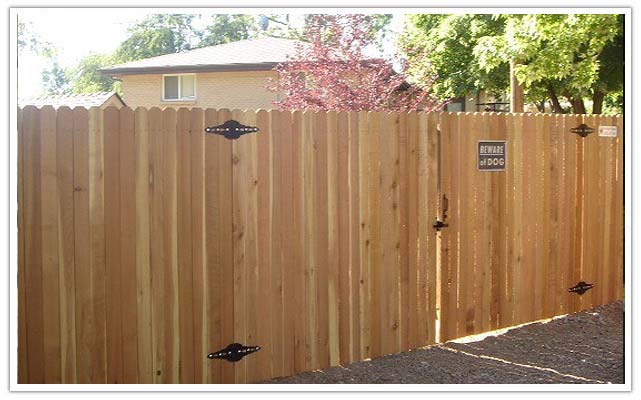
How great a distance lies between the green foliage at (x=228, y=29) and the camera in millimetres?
46750

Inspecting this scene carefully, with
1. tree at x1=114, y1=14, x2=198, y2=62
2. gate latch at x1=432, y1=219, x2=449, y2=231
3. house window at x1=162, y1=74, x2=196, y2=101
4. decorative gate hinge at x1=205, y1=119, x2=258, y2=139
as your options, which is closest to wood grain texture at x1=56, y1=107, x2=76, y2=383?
decorative gate hinge at x1=205, y1=119, x2=258, y2=139

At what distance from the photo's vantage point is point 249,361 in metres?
5.08

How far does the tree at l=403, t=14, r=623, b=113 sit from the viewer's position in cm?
862

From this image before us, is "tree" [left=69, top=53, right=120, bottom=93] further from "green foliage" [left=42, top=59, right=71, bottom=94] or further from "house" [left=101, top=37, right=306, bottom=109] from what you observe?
"house" [left=101, top=37, right=306, bottom=109]

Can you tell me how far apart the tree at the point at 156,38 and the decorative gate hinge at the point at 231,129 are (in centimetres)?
4199

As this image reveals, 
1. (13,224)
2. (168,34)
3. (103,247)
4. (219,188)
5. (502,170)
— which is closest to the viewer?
(13,224)

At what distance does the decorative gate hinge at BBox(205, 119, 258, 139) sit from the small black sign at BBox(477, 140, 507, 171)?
89.9 inches

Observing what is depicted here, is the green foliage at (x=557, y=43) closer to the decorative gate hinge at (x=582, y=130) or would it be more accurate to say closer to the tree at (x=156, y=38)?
the decorative gate hinge at (x=582, y=130)

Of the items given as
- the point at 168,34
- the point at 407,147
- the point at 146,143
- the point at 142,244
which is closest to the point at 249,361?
the point at 142,244

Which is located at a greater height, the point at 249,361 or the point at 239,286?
the point at 239,286

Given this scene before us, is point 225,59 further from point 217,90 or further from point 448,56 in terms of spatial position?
point 448,56

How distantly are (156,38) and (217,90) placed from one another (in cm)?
2427

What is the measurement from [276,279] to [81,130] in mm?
1640

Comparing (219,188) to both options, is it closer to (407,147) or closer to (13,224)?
(13,224)
